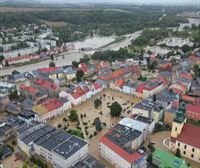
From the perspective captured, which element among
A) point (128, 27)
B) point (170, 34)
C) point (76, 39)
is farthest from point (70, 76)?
point (128, 27)

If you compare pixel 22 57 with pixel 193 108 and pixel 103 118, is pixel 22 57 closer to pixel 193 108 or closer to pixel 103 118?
pixel 103 118

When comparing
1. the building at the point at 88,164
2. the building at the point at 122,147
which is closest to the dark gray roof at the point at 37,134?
the building at the point at 88,164

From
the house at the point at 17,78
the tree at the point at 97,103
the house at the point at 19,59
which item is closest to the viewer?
the tree at the point at 97,103

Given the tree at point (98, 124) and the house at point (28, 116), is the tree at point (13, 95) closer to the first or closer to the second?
the house at point (28, 116)

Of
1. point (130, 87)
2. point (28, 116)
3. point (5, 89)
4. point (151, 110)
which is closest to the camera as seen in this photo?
point (28, 116)

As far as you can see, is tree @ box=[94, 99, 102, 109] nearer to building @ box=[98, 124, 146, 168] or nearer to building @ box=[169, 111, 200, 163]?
building @ box=[98, 124, 146, 168]

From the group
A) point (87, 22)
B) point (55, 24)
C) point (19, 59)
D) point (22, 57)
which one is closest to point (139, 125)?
point (19, 59)

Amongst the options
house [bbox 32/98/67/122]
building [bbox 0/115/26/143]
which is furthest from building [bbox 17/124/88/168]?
house [bbox 32/98/67/122]

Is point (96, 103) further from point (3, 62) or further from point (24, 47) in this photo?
point (24, 47)
